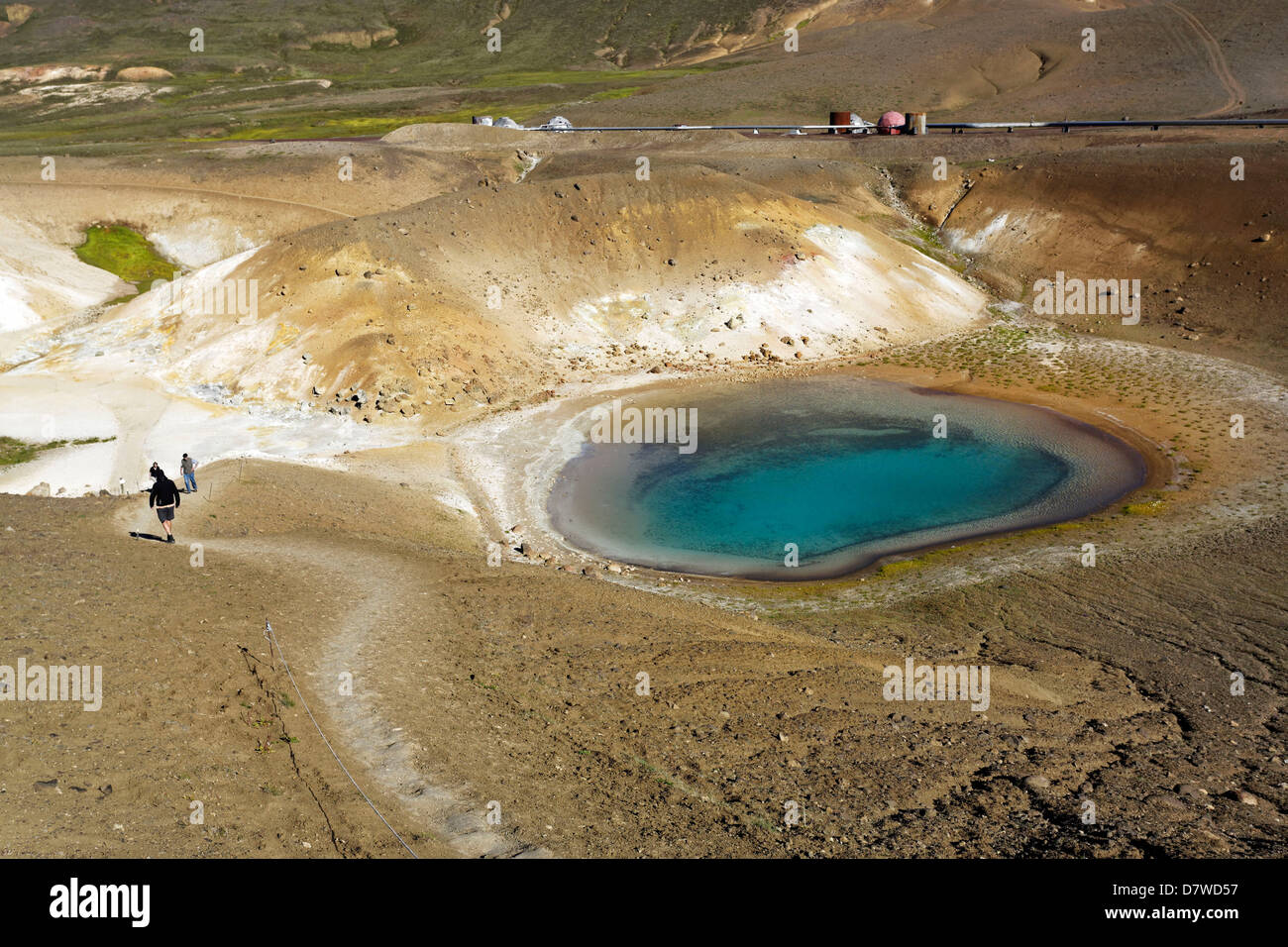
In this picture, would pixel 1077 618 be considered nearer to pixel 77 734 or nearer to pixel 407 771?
pixel 407 771

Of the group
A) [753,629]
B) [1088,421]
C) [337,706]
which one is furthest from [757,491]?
[337,706]

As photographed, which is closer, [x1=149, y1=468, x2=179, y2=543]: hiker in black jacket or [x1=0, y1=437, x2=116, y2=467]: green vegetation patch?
[x1=149, y1=468, x2=179, y2=543]: hiker in black jacket

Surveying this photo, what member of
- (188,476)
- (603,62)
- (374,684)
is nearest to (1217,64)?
(603,62)

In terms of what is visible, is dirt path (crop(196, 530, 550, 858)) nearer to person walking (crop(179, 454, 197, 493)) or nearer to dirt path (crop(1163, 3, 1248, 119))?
person walking (crop(179, 454, 197, 493))

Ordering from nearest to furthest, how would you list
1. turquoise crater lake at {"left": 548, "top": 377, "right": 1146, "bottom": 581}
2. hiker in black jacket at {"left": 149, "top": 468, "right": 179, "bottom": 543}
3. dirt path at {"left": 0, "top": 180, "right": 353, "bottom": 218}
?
hiker in black jacket at {"left": 149, "top": 468, "right": 179, "bottom": 543} → turquoise crater lake at {"left": 548, "top": 377, "right": 1146, "bottom": 581} → dirt path at {"left": 0, "top": 180, "right": 353, "bottom": 218}
